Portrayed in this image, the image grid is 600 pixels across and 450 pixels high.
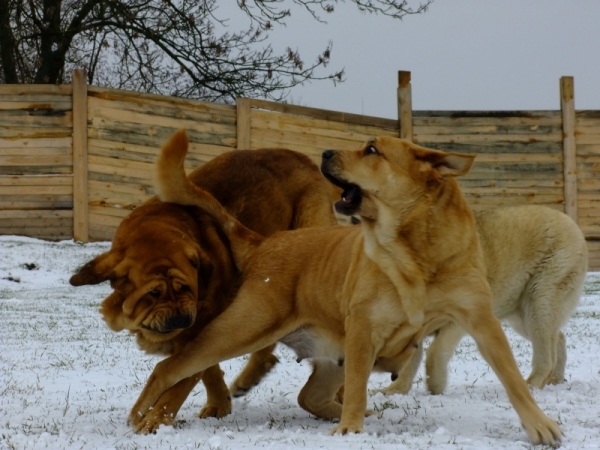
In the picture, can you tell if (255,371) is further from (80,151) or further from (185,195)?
(80,151)

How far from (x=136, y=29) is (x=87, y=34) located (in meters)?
1.32

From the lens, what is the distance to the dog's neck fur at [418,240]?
3.84 m

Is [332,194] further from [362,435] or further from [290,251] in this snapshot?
[362,435]

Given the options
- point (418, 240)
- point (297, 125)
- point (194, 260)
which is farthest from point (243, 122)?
point (418, 240)

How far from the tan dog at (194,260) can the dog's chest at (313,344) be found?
0.38 m

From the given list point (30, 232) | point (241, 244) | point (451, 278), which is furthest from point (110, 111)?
point (451, 278)

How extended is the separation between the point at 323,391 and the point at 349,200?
120 cm

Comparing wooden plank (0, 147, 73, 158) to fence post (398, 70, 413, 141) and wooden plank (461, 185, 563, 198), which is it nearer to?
fence post (398, 70, 413, 141)

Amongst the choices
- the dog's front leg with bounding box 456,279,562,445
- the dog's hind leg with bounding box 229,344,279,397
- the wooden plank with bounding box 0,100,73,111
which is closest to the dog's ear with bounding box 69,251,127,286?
the dog's hind leg with bounding box 229,344,279,397

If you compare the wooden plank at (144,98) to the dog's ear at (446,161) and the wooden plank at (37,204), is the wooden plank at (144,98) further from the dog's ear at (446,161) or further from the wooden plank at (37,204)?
the dog's ear at (446,161)

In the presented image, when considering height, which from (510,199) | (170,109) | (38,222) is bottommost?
(38,222)

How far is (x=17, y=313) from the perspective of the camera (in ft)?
34.5

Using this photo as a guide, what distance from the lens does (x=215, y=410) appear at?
4676 millimetres

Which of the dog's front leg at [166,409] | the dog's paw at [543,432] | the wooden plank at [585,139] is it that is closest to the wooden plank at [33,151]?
the wooden plank at [585,139]
